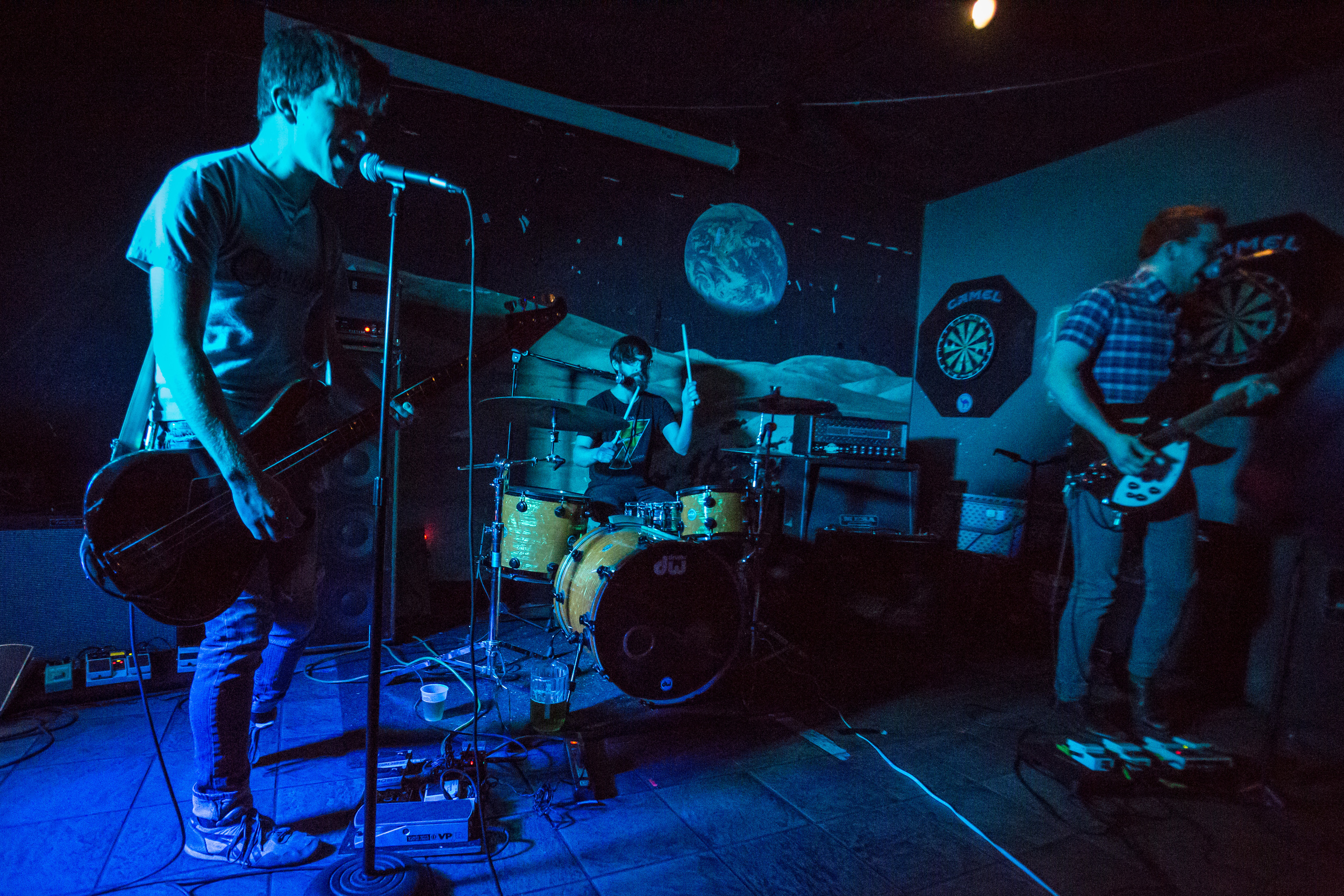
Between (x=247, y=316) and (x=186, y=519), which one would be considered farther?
(x=247, y=316)

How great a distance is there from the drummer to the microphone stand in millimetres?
1883

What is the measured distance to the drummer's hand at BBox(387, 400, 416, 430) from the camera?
164 centimetres

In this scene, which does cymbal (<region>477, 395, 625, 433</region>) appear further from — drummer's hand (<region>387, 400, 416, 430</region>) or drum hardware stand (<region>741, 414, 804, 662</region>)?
drummer's hand (<region>387, 400, 416, 430</region>)

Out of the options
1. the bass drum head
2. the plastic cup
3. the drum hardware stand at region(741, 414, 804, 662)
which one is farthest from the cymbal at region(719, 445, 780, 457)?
the plastic cup

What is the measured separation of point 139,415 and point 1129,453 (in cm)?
337

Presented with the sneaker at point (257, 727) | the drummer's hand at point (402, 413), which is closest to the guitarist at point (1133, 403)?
the drummer's hand at point (402, 413)

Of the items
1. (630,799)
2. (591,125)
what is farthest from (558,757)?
(591,125)

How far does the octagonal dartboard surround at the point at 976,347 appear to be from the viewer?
462cm

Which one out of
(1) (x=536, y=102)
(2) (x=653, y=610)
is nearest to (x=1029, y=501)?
(2) (x=653, y=610)

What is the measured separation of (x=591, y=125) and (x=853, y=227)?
2252mm

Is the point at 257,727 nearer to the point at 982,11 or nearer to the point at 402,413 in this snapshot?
the point at 402,413

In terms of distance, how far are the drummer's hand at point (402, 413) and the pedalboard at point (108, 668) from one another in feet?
5.54

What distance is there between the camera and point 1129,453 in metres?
2.35

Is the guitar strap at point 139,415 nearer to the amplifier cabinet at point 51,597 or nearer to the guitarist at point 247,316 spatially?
the guitarist at point 247,316
